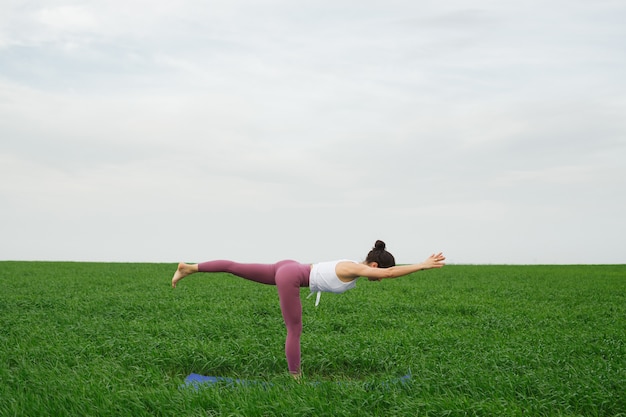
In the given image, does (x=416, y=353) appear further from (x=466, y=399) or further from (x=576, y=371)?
(x=466, y=399)

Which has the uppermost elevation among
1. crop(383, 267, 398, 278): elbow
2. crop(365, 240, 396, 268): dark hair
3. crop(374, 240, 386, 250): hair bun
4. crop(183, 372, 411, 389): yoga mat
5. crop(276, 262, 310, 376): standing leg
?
crop(374, 240, 386, 250): hair bun

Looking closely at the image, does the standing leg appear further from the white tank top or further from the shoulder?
the shoulder

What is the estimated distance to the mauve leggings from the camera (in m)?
7.78

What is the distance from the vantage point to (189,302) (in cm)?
1577

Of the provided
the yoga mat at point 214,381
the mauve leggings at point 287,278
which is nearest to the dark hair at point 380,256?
the mauve leggings at point 287,278

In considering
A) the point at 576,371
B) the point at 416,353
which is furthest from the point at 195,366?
the point at 576,371

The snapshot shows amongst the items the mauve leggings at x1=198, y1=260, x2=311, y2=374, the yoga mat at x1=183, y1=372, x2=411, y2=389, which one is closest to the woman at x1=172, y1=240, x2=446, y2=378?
the mauve leggings at x1=198, y1=260, x2=311, y2=374

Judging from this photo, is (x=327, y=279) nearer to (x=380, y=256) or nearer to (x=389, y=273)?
(x=380, y=256)

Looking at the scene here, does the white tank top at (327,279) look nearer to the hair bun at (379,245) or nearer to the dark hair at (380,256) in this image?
the dark hair at (380,256)

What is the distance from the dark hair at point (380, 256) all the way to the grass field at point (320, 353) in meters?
1.53

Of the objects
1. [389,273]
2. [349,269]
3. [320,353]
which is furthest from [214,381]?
[389,273]

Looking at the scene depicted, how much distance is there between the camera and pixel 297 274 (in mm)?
7777

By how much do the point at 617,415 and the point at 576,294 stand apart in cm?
1412

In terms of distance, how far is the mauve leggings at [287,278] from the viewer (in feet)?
25.5
